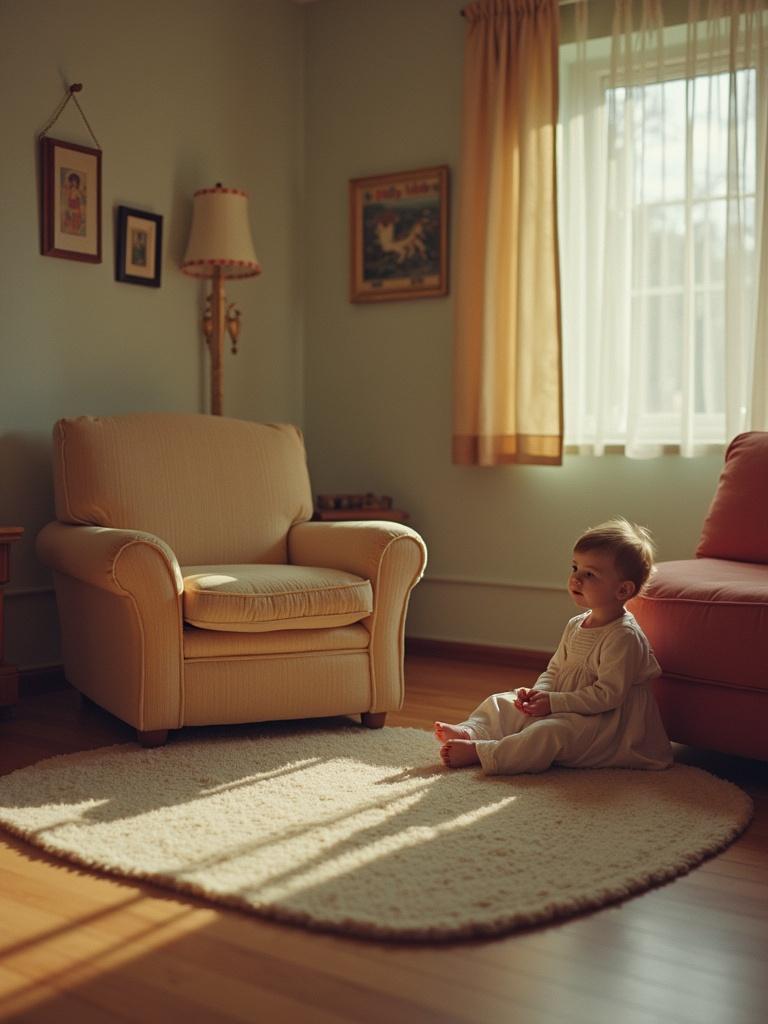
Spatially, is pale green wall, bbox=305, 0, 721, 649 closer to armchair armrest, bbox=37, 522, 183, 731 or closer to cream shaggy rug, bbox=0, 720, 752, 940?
cream shaggy rug, bbox=0, 720, 752, 940

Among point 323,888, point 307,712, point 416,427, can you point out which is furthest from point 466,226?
point 323,888

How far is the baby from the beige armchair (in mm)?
483

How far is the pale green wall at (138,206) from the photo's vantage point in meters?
3.53

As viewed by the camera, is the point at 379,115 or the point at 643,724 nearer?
the point at 643,724

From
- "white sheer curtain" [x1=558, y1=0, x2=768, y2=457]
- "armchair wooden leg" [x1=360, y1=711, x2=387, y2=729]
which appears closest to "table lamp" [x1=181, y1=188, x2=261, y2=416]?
"white sheer curtain" [x1=558, y1=0, x2=768, y2=457]

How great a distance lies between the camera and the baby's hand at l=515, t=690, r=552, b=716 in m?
2.63

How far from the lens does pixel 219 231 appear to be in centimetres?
390

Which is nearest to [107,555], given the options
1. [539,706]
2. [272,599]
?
[272,599]

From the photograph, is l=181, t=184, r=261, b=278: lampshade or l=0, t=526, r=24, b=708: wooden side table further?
l=181, t=184, r=261, b=278: lampshade

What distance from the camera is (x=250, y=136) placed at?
4426mm

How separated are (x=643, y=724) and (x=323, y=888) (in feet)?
3.44

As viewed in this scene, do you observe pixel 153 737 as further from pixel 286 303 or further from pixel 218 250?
pixel 286 303

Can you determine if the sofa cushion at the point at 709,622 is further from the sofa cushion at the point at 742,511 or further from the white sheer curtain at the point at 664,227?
the white sheer curtain at the point at 664,227

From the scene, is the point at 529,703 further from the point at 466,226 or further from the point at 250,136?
the point at 250,136
